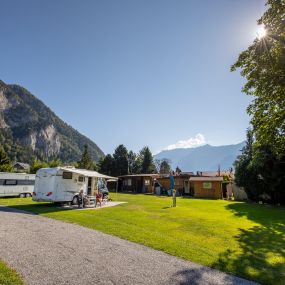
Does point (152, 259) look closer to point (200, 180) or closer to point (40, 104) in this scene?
point (200, 180)

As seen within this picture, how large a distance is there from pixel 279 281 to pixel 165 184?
1464 inches

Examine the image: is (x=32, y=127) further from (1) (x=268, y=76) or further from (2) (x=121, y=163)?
(1) (x=268, y=76)

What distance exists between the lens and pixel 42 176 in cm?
1855

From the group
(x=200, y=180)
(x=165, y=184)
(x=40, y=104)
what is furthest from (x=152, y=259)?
(x=40, y=104)

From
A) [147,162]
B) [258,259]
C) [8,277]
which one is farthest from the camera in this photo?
[147,162]

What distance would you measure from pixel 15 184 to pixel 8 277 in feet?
81.4

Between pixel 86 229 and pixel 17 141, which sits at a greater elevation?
pixel 17 141

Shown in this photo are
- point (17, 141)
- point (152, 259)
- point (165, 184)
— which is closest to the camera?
point (152, 259)

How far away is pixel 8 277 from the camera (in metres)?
4.72

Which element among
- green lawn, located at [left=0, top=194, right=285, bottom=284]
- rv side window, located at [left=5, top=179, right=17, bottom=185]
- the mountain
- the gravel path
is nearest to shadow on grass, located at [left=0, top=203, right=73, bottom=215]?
green lawn, located at [left=0, top=194, right=285, bottom=284]

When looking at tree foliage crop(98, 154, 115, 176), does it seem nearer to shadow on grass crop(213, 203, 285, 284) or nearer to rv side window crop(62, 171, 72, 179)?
rv side window crop(62, 171, 72, 179)

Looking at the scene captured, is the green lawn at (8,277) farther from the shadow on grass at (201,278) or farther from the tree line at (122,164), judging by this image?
the tree line at (122,164)

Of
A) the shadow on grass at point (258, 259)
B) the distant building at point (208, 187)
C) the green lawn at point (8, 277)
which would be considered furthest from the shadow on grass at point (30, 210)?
the distant building at point (208, 187)

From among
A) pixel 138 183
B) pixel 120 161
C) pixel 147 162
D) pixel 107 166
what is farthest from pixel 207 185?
pixel 147 162
